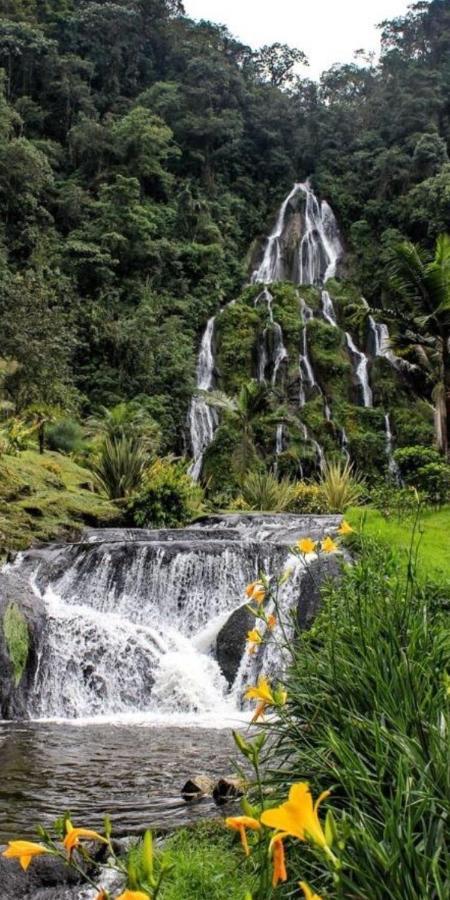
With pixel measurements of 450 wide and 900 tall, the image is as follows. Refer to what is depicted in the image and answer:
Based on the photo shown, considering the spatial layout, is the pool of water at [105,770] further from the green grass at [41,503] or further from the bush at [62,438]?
the bush at [62,438]

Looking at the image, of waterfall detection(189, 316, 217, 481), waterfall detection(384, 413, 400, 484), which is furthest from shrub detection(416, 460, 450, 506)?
waterfall detection(189, 316, 217, 481)

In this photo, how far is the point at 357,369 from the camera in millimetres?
27719

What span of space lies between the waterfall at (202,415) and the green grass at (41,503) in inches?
366

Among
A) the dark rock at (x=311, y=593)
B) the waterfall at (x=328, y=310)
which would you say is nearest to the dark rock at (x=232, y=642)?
the dark rock at (x=311, y=593)

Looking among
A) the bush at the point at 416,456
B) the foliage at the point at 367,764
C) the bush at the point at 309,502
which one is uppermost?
the bush at the point at 416,456

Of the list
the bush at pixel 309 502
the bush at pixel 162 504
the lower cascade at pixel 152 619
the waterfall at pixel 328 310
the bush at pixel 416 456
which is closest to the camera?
the lower cascade at pixel 152 619

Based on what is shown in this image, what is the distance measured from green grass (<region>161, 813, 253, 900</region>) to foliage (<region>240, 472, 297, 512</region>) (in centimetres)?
1368

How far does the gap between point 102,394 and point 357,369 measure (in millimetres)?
9718

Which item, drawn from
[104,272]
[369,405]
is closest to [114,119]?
[104,272]

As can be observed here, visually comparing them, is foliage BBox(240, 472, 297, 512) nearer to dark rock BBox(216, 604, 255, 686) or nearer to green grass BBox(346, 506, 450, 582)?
green grass BBox(346, 506, 450, 582)

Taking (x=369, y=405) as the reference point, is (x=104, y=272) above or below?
above

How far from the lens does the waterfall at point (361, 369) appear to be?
27.1 m

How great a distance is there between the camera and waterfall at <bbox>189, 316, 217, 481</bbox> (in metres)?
25.2

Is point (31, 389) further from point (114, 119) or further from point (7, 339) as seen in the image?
point (114, 119)
